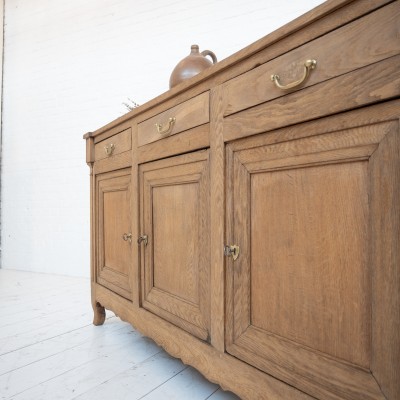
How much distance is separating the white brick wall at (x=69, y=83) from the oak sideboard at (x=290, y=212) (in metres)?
1.27

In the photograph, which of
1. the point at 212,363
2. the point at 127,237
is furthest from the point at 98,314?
the point at 212,363

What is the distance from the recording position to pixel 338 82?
564mm

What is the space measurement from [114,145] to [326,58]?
98 centimetres

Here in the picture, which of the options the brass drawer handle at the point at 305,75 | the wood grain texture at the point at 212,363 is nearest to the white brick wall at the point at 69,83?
the brass drawer handle at the point at 305,75

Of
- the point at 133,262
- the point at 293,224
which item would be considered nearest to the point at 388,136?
the point at 293,224

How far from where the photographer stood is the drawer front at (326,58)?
0.50 meters

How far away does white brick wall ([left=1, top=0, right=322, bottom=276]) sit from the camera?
6.89ft

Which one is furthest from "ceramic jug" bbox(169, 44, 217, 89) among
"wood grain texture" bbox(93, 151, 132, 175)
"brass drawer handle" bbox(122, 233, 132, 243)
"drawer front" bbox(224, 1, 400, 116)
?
"brass drawer handle" bbox(122, 233, 132, 243)

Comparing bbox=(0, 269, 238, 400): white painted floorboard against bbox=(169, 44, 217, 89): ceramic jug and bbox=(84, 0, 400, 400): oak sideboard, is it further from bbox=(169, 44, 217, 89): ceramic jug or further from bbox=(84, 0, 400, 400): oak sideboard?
bbox=(169, 44, 217, 89): ceramic jug

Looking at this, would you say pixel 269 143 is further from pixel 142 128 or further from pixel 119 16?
pixel 119 16

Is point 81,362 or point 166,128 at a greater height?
point 166,128

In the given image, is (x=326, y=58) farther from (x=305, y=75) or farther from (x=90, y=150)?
(x=90, y=150)

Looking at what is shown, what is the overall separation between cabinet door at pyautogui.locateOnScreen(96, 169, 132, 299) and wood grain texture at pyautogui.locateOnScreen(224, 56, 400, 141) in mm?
659

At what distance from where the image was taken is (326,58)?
0.58 m
